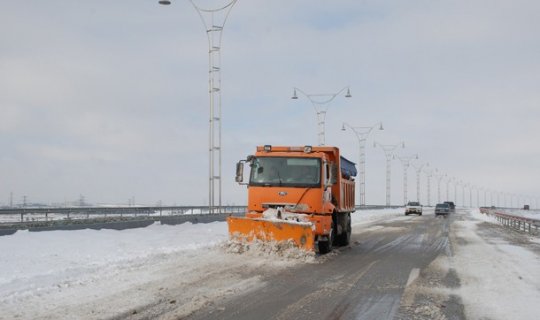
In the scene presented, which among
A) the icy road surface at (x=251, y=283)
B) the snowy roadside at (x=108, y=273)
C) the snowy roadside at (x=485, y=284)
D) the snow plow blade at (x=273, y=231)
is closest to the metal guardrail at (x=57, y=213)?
the snowy roadside at (x=108, y=273)

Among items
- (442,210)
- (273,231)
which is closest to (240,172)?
(273,231)

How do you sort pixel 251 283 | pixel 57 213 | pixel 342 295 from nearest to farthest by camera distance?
1. pixel 342 295
2. pixel 251 283
3. pixel 57 213

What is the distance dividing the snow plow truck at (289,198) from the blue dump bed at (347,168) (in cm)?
203

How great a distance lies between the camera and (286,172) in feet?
53.1

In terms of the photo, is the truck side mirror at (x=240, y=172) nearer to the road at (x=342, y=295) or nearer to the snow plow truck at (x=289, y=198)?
the snow plow truck at (x=289, y=198)

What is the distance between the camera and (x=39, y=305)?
8047 millimetres

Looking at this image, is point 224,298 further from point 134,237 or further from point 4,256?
point 134,237

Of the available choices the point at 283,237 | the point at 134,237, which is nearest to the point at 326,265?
the point at 283,237

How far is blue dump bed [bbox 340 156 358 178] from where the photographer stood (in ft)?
63.2

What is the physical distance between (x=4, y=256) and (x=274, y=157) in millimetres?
7578

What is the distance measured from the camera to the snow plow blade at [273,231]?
566 inches

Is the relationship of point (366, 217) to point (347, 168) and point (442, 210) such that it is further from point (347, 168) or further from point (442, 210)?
point (347, 168)

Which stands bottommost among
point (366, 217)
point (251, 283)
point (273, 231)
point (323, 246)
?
point (366, 217)

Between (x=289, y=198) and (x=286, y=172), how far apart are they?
858 mm
